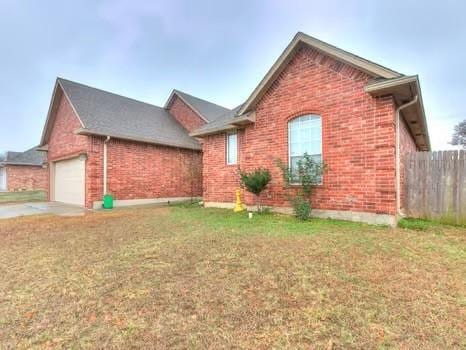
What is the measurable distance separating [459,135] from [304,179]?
120ft

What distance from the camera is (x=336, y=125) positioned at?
703 centimetres

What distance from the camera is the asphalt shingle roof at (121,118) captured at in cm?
1176

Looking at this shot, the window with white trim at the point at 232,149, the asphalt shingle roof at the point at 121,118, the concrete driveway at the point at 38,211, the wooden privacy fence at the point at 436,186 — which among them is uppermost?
the asphalt shingle roof at the point at 121,118

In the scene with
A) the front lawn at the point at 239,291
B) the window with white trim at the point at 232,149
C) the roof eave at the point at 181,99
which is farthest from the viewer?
the roof eave at the point at 181,99

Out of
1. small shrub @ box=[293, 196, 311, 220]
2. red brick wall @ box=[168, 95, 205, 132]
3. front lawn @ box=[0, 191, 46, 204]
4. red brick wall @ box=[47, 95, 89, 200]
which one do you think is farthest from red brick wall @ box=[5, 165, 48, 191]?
small shrub @ box=[293, 196, 311, 220]

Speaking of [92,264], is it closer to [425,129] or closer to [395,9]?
[425,129]

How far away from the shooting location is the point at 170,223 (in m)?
7.29

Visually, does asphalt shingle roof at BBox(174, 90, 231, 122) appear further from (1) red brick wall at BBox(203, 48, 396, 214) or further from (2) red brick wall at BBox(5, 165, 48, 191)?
(2) red brick wall at BBox(5, 165, 48, 191)

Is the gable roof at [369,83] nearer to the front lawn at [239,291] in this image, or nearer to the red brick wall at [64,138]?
the front lawn at [239,291]

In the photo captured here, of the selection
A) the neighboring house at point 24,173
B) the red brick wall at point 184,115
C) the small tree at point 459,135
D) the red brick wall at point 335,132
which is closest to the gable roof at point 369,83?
the red brick wall at point 335,132

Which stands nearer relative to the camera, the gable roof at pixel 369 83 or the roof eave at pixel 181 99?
the gable roof at pixel 369 83

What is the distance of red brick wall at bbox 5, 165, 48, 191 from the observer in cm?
2752

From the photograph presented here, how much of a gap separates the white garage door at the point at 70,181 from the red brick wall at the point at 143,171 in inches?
57.8

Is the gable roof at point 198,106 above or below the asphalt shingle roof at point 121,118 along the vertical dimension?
above
